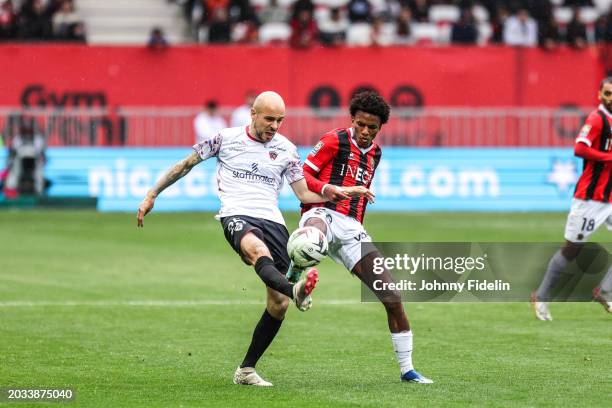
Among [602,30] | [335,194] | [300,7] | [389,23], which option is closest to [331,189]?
[335,194]

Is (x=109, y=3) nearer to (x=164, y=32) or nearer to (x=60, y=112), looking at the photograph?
(x=164, y=32)

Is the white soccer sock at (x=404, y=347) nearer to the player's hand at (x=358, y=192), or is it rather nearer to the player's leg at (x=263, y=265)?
the player's leg at (x=263, y=265)

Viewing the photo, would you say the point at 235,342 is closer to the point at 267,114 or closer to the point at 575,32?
the point at 267,114

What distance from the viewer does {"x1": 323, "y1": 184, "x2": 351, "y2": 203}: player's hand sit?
963 centimetres

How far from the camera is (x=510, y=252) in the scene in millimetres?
17375

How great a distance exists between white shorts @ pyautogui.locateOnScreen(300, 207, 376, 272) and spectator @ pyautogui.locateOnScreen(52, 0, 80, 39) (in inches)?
790

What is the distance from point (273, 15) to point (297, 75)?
2.52 metres

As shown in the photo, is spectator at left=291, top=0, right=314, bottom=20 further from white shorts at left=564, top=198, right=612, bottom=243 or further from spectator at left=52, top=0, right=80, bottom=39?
white shorts at left=564, top=198, right=612, bottom=243

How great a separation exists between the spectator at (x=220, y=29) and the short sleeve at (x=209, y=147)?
784 inches

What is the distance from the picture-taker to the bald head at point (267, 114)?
9898 mm

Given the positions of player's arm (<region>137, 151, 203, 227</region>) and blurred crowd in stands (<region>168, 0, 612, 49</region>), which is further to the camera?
blurred crowd in stands (<region>168, 0, 612, 49</region>)

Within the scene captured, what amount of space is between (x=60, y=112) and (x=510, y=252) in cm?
1267

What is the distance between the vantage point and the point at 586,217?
13648 millimetres

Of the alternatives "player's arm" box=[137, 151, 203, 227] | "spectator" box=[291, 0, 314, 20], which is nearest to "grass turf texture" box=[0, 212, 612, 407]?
A: "player's arm" box=[137, 151, 203, 227]
